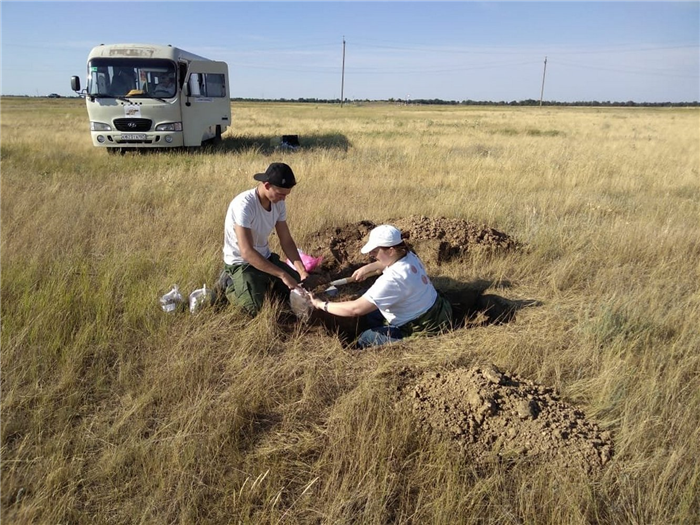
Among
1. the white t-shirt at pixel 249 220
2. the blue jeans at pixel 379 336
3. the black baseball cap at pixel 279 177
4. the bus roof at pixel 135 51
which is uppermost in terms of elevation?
the bus roof at pixel 135 51

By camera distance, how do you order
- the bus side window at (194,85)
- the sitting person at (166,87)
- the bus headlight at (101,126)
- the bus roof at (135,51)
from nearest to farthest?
the bus roof at (135,51), the bus headlight at (101,126), the sitting person at (166,87), the bus side window at (194,85)

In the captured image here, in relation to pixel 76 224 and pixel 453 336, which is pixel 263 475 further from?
pixel 76 224

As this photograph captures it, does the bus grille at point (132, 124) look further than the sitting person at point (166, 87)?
No

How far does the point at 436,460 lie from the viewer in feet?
6.63

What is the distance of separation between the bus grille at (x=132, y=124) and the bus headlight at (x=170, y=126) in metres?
0.21

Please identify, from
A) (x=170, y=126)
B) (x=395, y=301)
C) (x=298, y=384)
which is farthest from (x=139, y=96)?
(x=298, y=384)

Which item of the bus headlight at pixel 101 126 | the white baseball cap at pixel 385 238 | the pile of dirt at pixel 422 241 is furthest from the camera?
the bus headlight at pixel 101 126

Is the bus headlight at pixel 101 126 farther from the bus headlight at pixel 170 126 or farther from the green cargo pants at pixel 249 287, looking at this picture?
the green cargo pants at pixel 249 287

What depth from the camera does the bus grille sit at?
10.5 meters

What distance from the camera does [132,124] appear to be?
34.7 feet

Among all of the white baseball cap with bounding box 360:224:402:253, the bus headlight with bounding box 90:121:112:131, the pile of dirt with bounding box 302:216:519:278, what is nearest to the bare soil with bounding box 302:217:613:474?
the white baseball cap with bounding box 360:224:402:253

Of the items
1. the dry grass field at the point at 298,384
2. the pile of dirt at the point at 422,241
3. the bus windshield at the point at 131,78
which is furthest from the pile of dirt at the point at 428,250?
the bus windshield at the point at 131,78

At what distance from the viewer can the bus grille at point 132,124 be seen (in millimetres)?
10539

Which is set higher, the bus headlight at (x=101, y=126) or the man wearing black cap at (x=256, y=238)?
the bus headlight at (x=101, y=126)
